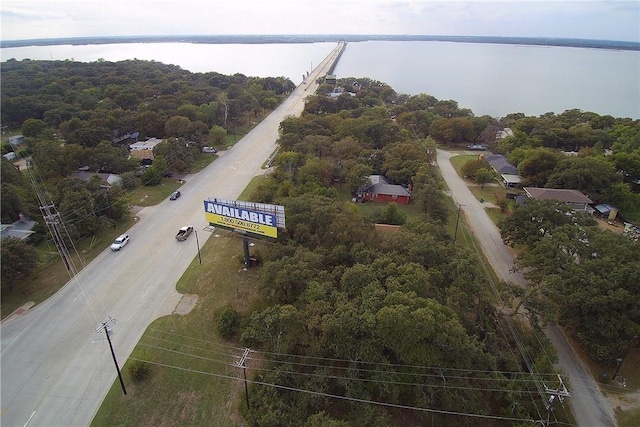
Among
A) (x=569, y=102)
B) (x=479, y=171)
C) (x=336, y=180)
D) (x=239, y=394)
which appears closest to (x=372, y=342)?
(x=239, y=394)

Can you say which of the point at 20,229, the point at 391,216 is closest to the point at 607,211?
the point at 391,216

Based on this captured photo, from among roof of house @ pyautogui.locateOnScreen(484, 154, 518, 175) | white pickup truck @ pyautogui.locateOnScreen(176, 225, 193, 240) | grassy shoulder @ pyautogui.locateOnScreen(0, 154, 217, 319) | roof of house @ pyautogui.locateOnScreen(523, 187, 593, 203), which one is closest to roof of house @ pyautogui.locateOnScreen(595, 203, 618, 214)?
roof of house @ pyautogui.locateOnScreen(523, 187, 593, 203)

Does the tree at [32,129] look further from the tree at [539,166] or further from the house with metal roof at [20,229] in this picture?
the tree at [539,166]

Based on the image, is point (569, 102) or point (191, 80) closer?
point (191, 80)

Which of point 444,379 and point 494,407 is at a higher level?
point 444,379

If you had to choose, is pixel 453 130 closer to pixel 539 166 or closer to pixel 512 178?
pixel 512 178

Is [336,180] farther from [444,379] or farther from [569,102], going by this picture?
[569,102]
